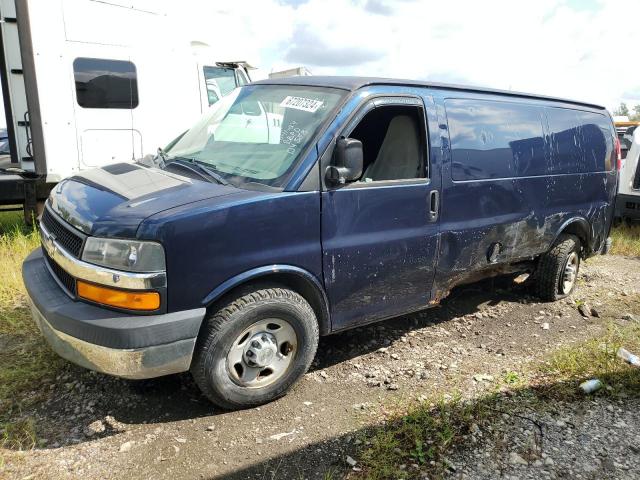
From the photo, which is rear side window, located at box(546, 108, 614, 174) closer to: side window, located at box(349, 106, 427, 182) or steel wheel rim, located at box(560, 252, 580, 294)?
steel wheel rim, located at box(560, 252, 580, 294)

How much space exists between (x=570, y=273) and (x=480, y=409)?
270 cm

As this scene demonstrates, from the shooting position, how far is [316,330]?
328 cm

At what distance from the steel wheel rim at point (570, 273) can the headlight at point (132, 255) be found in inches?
163

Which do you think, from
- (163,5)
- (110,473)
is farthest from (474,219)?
(163,5)

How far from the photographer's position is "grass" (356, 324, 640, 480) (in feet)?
9.00

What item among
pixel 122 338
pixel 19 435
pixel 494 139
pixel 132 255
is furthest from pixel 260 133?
pixel 19 435

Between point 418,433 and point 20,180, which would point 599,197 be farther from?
point 20,180

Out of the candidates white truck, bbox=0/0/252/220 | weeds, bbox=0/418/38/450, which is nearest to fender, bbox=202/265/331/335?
weeds, bbox=0/418/38/450

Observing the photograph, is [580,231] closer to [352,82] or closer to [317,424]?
[352,82]

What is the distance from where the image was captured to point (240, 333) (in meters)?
2.97

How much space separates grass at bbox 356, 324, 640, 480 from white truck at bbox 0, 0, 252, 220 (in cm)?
527

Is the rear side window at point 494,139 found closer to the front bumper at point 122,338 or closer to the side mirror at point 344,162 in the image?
the side mirror at point 344,162

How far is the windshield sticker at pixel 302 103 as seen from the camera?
133 inches

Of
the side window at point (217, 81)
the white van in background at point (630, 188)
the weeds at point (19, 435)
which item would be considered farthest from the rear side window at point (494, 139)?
the white van in background at point (630, 188)
